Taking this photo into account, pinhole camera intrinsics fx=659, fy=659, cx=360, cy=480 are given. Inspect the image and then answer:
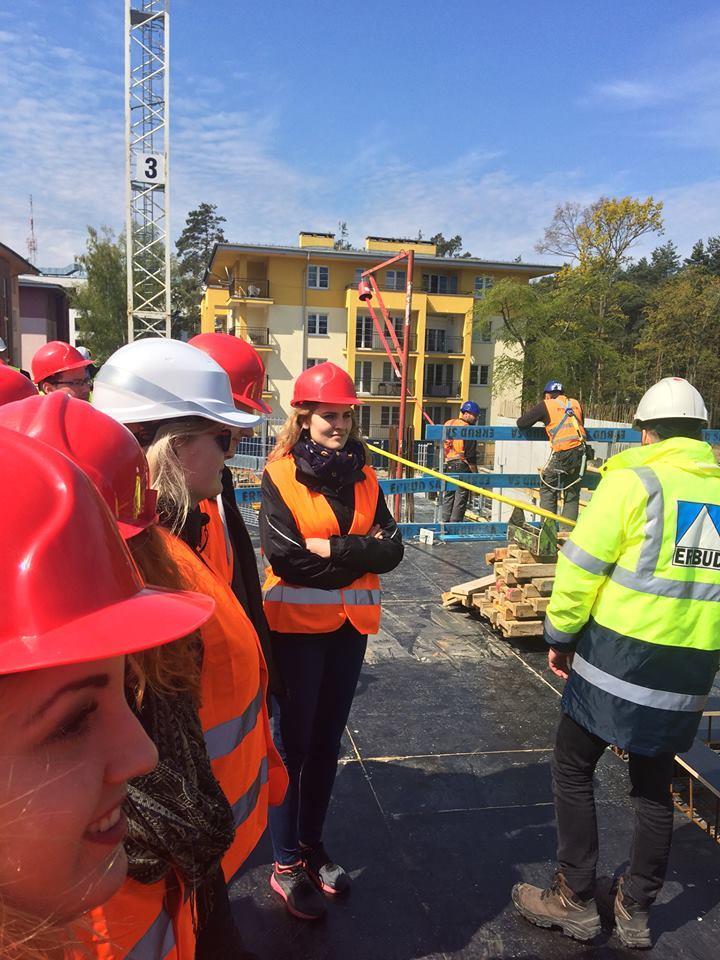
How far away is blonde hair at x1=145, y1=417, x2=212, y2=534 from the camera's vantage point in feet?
5.54

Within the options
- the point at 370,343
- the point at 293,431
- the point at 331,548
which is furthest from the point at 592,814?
the point at 370,343

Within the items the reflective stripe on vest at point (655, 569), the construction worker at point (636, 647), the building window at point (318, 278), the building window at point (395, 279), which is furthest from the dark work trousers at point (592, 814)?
the building window at point (395, 279)

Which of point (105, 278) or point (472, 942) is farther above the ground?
point (105, 278)

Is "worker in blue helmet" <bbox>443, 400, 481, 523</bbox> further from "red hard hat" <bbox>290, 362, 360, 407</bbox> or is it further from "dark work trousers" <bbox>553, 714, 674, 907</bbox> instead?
"dark work trousers" <bbox>553, 714, 674, 907</bbox>

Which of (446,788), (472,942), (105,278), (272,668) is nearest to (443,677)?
(446,788)

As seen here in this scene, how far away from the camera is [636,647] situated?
2338 millimetres

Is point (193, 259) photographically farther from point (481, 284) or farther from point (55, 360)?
point (55, 360)

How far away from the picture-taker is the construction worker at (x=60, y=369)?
4.95 metres

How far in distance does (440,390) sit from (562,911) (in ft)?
136

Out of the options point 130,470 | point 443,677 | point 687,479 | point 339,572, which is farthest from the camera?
point 443,677

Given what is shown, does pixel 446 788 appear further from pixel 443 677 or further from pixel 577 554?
pixel 577 554

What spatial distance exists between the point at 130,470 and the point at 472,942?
7.21 feet

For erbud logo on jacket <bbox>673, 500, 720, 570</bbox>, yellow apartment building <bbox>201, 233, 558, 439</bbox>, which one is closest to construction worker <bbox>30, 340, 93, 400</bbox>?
erbud logo on jacket <bbox>673, 500, 720, 570</bbox>

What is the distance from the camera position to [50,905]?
75 cm
